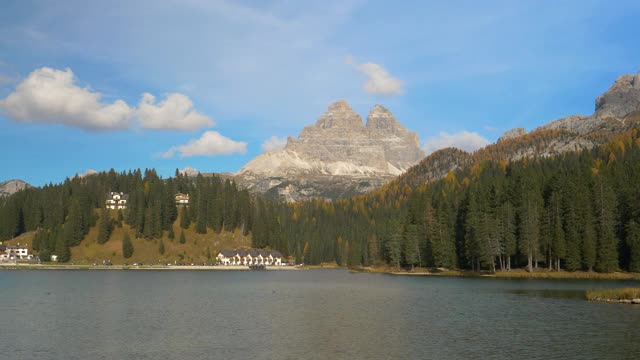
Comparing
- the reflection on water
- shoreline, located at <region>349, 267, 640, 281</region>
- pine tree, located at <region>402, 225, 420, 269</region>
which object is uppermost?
pine tree, located at <region>402, 225, 420, 269</region>

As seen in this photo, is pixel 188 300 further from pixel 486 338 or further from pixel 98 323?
pixel 486 338

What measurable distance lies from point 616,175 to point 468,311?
10507cm

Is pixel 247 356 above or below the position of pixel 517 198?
below

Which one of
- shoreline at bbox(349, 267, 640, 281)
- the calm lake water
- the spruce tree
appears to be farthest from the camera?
shoreline at bbox(349, 267, 640, 281)

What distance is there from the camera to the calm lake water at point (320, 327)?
4656 cm

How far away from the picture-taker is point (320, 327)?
60406 millimetres

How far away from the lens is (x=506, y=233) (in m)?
150

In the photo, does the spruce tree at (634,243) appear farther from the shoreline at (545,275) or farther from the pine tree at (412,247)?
the pine tree at (412,247)

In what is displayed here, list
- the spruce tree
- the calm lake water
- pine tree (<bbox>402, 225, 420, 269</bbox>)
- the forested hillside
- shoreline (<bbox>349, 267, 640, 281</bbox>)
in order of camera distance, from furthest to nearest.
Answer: pine tree (<bbox>402, 225, 420, 269</bbox>), the forested hillside, shoreline (<bbox>349, 267, 640, 281</bbox>), the spruce tree, the calm lake water

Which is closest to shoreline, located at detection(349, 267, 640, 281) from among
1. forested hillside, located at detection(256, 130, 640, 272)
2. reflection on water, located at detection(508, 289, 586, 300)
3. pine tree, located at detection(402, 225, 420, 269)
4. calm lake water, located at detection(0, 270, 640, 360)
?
forested hillside, located at detection(256, 130, 640, 272)

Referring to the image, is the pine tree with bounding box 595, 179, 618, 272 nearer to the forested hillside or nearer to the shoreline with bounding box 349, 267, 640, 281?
the forested hillside

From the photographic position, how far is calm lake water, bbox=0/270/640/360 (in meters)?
46.6

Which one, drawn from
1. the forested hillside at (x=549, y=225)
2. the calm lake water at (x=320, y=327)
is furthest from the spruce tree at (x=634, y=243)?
the calm lake water at (x=320, y=327)

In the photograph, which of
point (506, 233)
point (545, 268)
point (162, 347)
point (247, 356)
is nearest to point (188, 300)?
point (162, 347)
